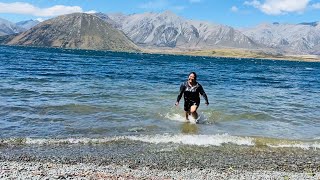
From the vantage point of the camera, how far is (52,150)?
15.3 metres

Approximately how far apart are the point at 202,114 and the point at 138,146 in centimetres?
947

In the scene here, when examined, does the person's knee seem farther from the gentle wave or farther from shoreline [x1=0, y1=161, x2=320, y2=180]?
shoreline [x1=0, y1=161, x2=320, y2=180]

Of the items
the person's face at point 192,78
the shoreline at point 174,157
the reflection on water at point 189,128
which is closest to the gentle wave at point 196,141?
the shoreline at point 174,157

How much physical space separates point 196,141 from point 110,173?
21.9 ft

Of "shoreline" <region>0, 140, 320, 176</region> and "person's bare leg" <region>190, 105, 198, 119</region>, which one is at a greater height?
"person's bare leg" <region>190, 105, 198, 119</region>

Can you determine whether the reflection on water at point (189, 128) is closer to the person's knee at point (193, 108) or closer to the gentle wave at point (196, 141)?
the person's knee at point (193, 108)

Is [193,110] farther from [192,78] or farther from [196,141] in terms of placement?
[196,141]

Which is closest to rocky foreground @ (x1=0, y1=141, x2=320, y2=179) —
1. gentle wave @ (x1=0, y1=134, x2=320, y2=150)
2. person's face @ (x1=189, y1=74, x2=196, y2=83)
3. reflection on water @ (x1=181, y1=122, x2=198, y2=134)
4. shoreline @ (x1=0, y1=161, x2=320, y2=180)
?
shoreline @ (x1=0, y1=161, x2=320, y2=180)

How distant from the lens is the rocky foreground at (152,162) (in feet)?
38.1

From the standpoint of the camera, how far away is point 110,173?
11.7 meters

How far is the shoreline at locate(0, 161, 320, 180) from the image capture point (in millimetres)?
10852

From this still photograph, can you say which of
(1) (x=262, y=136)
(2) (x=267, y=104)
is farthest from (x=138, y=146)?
(2) (x=267, y=104)

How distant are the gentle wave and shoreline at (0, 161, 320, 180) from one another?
3.79m

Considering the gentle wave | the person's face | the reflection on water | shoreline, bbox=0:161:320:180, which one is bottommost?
the reflection on water
